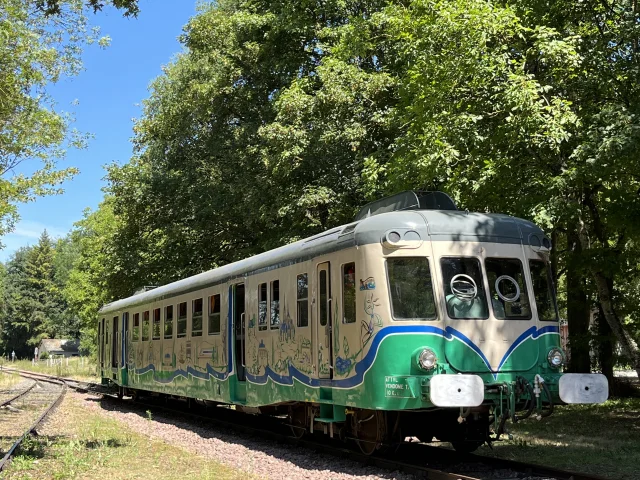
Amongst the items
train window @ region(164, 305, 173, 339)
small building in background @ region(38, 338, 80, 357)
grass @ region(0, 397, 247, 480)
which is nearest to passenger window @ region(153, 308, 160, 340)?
train window @ region(164, 305, 173, 339)

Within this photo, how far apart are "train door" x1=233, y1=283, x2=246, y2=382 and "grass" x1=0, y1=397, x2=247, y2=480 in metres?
1.82

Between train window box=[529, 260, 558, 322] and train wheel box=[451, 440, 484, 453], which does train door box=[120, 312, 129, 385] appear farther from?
train window box=[529, 260, 558, 322]

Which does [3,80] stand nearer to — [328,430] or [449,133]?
[449,133]

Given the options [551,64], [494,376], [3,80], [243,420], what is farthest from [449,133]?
[3,80]

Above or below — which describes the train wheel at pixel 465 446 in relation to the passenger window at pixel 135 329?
below

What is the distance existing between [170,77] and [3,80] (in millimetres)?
11520

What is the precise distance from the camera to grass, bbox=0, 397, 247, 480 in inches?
375

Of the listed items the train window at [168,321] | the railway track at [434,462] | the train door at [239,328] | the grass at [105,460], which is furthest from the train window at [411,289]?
the train window at [168,321]

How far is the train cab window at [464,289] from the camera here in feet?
29.9

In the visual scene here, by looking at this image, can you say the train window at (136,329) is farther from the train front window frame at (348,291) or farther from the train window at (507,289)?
the train window at (507,289)

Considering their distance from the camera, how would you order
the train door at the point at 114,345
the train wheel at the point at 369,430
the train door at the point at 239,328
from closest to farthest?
1. the train wheel at the point at 369,430
2. the train door at the point at 239,328
3. the train door at the point at 114,345

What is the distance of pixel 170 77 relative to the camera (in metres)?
29.2

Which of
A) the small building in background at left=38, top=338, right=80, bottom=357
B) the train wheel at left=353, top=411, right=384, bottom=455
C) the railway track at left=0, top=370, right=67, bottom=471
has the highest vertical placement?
the small building in background at left=38, top=338, right=80, bottom=357

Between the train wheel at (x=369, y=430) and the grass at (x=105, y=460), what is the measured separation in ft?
5.36
